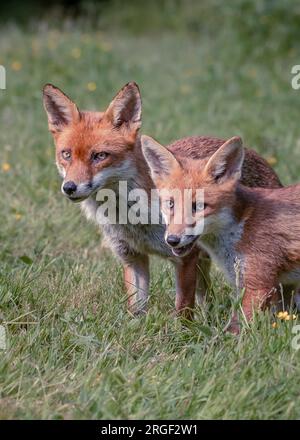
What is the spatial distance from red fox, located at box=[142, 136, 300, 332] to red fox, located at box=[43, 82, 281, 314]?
0.90 feet

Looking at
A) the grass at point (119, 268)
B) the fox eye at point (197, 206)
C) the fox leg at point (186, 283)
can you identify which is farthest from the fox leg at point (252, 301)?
the fox eye at point (197, 206)

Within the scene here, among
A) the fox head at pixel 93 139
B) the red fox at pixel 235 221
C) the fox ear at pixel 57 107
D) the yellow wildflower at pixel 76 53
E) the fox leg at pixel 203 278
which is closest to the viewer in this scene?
the red fox at pixel 235 221

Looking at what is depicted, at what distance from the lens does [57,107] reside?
5.84m

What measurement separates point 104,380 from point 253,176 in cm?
238

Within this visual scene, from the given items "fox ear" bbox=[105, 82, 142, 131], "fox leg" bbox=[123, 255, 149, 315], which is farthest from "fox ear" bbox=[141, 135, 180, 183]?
"fox leg" bbox=[123, 255, 149, 315]

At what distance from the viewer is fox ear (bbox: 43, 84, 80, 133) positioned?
5762mm

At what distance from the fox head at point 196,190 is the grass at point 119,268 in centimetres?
58

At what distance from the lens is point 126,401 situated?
4266 mm

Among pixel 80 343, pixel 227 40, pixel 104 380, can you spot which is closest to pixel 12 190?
pixel 80 343

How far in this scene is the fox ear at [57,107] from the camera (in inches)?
227

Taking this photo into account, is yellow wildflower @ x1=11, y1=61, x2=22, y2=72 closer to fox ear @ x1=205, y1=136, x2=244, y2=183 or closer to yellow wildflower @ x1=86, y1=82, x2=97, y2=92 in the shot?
yellow wildflower @ x1=86, y1=82, x2=97, y2=92

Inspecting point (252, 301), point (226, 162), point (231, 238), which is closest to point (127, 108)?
point (226, 162)

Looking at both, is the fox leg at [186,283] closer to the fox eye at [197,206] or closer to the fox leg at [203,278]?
the fox leg at [203,278]
